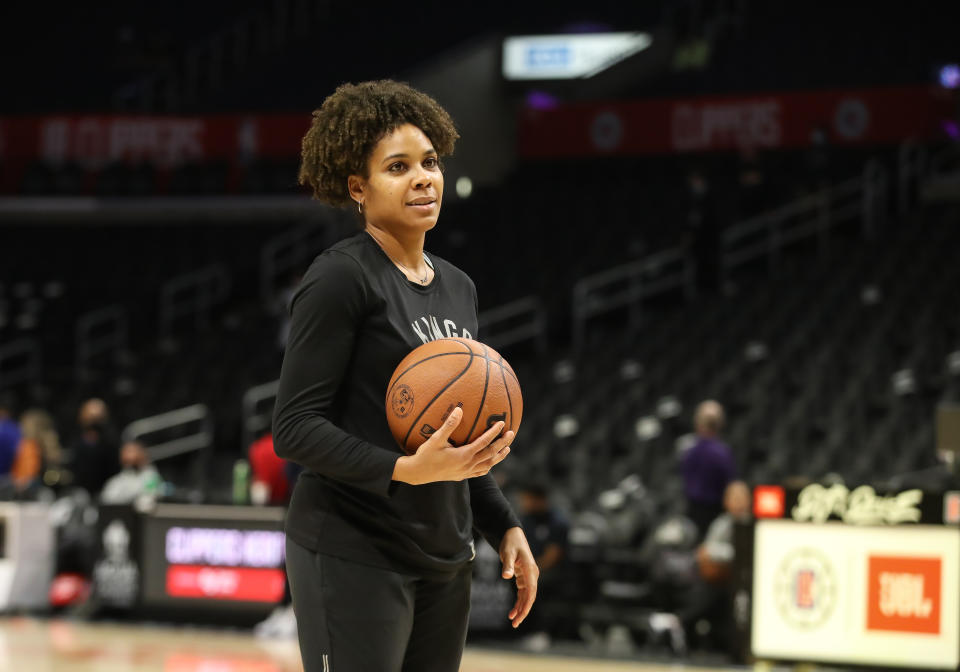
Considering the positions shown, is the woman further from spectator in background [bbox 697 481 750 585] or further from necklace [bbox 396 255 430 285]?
spectator in background [bbox 697 481 750 585]

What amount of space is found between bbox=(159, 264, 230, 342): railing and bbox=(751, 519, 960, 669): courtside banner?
39.3 feet

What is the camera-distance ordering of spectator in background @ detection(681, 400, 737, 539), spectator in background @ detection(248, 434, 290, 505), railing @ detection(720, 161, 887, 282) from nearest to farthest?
spectator in background @ detection(681, 400, 737, 539) → spectator in background @ detection(248, 434, 290, 505) → railing @ detection(720, 161, 887, 282)

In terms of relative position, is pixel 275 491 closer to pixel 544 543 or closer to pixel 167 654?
pixel 167 654

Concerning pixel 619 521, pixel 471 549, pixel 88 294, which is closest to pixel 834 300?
pixel 619 521

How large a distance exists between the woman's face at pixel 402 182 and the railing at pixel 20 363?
1500 cm

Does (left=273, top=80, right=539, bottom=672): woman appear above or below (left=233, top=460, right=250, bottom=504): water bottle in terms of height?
above

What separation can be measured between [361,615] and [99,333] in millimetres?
16648

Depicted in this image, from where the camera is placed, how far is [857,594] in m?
6.61

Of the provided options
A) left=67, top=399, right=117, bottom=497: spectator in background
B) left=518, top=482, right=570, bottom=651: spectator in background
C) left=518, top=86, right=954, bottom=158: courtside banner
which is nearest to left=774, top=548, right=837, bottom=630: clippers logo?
left=518, top=482, right=570, bottom=651: spectator in background

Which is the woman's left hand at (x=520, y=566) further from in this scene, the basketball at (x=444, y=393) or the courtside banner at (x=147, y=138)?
the courtside banner at (x=147, y=138)

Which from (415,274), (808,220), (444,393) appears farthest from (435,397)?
(808,220)

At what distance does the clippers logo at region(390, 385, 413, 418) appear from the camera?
7.30 ft

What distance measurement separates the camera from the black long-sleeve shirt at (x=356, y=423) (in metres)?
2.22

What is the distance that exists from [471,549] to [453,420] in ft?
1.20
